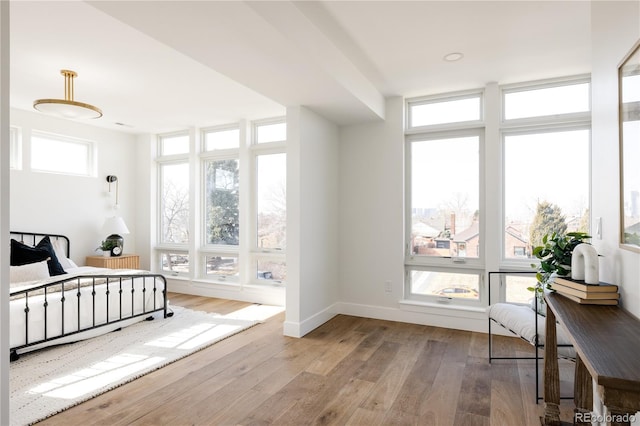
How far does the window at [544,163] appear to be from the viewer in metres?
3.59

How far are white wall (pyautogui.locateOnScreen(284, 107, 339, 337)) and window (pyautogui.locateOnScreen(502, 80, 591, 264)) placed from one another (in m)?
1.92

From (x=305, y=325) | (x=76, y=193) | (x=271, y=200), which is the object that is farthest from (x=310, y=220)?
(x=76, y=193)

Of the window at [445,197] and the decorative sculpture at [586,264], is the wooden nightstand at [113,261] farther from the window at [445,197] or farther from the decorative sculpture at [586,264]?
the decorative sculpture at [586,264]

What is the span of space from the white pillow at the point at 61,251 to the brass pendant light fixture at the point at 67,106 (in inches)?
88.7

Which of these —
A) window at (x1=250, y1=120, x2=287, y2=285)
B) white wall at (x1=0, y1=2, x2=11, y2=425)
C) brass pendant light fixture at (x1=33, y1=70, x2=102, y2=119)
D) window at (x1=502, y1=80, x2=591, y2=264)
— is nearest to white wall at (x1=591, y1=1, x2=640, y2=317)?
window at (x1=502, y1=80, x2=591, y2=264)

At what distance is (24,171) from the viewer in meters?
4.90

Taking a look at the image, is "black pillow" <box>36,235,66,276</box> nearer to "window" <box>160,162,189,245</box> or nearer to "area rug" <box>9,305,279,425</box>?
"area rug" <box>9,305,279,425</box>

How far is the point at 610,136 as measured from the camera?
1.83 meters

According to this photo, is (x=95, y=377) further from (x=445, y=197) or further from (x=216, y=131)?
(x=216, y=131)

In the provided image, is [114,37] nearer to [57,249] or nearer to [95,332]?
[95,332]

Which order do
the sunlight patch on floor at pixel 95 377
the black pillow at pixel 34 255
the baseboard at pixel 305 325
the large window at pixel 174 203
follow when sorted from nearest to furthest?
the sunlight patch on floor at pixel 95 377 → the baseboard at pixel 305 325 → the black pillow at pixel 34 255 → the large window at pixel 174 203

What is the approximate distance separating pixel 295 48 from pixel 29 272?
389 cm

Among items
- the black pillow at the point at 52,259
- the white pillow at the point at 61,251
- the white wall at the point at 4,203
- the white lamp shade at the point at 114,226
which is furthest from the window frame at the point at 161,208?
the white wall at the point at 4,203

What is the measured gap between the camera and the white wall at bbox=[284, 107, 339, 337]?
12.4 feet
